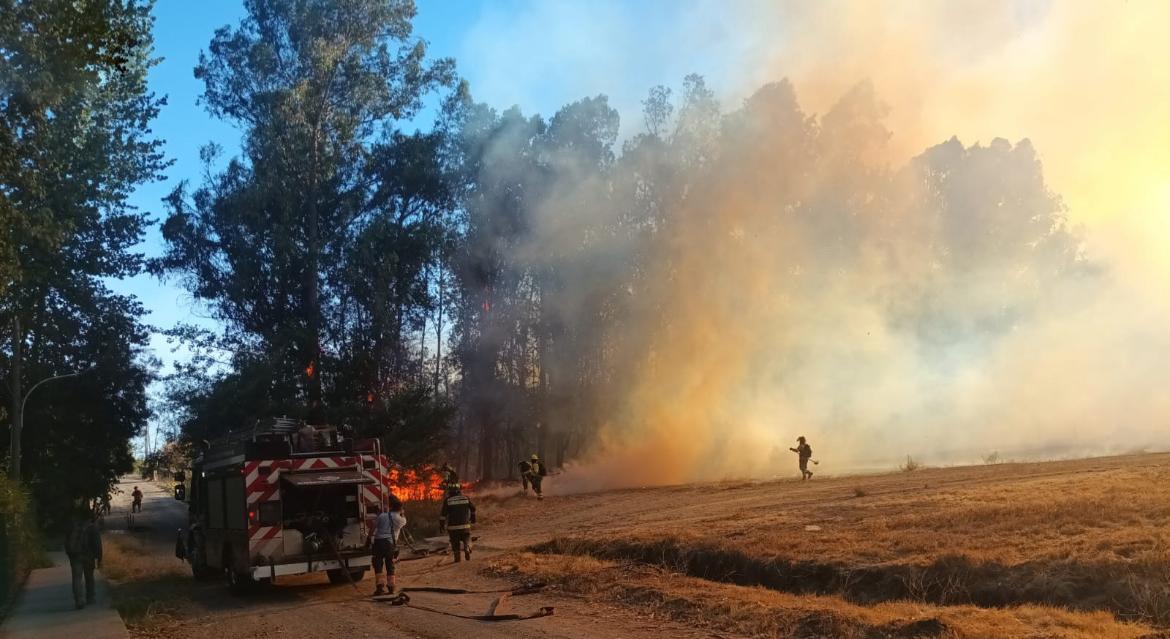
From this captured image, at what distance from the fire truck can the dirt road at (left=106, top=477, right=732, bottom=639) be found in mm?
573

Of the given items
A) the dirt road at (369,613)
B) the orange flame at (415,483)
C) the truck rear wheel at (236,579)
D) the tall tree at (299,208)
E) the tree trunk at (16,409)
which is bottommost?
the dirt road at (369,613)

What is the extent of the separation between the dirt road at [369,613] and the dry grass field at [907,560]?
25.9 inches

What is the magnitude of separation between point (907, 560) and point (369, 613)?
757 centimetres

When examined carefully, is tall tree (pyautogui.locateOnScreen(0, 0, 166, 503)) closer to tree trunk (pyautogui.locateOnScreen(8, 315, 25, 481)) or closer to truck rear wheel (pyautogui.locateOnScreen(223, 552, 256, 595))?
tree trunk (pyautogui.locateOnScreen(8, 315, 25, 481))

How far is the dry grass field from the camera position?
925cm

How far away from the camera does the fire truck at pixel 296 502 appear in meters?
14.7

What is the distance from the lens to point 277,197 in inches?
1312

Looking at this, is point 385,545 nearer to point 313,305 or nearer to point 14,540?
point 14,540

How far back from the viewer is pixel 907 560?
37.6ft

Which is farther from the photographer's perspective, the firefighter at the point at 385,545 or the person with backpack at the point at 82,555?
the person with backpack at the point at 82,555

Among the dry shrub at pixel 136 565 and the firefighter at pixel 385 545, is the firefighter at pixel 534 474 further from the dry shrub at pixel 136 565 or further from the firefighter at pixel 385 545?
the firefighter at pixel 385 545

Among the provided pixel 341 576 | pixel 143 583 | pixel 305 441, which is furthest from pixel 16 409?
pixel 305 441

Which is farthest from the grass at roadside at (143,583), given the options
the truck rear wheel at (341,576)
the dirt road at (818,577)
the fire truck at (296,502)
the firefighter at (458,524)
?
the firefighter at (458,524)

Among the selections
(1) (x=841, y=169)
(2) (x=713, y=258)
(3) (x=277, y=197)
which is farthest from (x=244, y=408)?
(1) (x=841, y=169)
